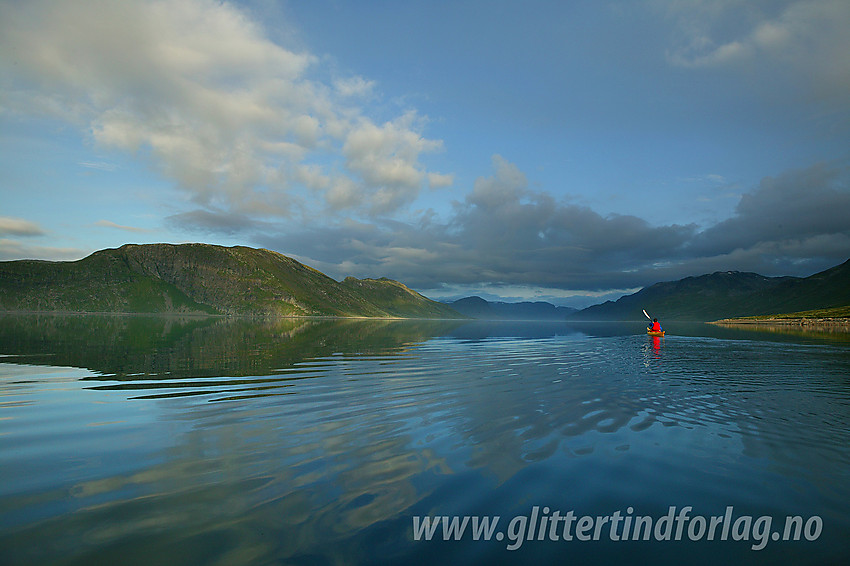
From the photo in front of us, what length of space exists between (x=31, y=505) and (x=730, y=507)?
17.3 metres

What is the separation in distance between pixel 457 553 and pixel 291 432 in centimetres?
975

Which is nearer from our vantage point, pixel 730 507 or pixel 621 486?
pixel 730 507

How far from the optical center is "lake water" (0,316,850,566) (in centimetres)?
807

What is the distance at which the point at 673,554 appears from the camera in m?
7.90

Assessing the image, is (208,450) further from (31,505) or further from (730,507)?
(730,507)

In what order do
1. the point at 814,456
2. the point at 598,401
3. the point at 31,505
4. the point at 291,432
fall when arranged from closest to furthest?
the point at 31,505 < the point at 814,456 < the point at 291,432 < the point at 598,401

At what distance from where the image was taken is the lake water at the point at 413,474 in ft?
26.5

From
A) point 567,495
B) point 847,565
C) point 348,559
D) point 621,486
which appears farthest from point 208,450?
point 847,565

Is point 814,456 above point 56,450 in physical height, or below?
below

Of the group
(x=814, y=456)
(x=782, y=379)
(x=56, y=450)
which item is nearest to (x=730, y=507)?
(x=814, y=456)

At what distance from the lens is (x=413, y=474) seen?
11625mm

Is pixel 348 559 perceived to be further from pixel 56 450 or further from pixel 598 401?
pixel 598 401

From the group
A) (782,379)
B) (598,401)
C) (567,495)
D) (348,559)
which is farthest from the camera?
(782,379)

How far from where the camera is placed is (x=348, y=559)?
7.50 metres
